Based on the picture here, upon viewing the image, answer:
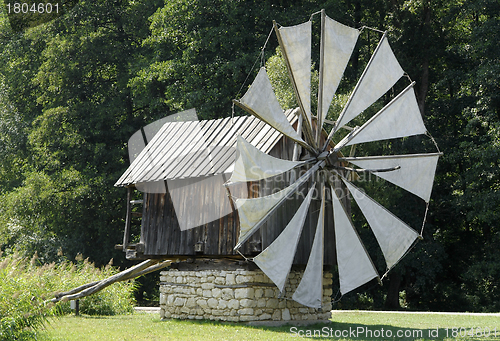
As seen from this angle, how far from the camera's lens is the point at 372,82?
14.1 meters

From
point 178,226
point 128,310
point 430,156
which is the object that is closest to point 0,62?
point 128,310

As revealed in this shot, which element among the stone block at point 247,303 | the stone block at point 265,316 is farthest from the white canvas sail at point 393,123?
the stone block at point 265,316

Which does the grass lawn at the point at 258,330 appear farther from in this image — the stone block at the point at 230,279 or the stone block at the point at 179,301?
the stone block at the point at 230,279

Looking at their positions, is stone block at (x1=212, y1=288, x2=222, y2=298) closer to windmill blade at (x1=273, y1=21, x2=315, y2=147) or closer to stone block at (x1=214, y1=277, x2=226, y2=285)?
stone block at (x1=214, y1=277, x2=226, y2=285)

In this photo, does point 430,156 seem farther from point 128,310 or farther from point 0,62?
point 0,62

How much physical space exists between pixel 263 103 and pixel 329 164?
2492mm

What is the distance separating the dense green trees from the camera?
24.4m

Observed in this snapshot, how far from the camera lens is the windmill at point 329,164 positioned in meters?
12.9

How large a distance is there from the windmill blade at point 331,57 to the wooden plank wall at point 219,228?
172 centimetres

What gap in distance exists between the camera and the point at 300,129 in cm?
1460

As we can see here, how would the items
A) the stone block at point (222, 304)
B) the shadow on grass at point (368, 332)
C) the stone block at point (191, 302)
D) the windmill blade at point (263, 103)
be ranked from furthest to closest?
the stone block at point (191, 302)
the stone block at point (222, 304)
the shadow on grass at point (368, 332)
the windmill blade at point (263, 103)

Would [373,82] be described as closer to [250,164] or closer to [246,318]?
[250,164]

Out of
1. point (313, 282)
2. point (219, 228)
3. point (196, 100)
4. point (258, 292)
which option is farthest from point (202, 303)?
point (196, 100)

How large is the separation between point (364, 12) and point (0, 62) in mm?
20270
